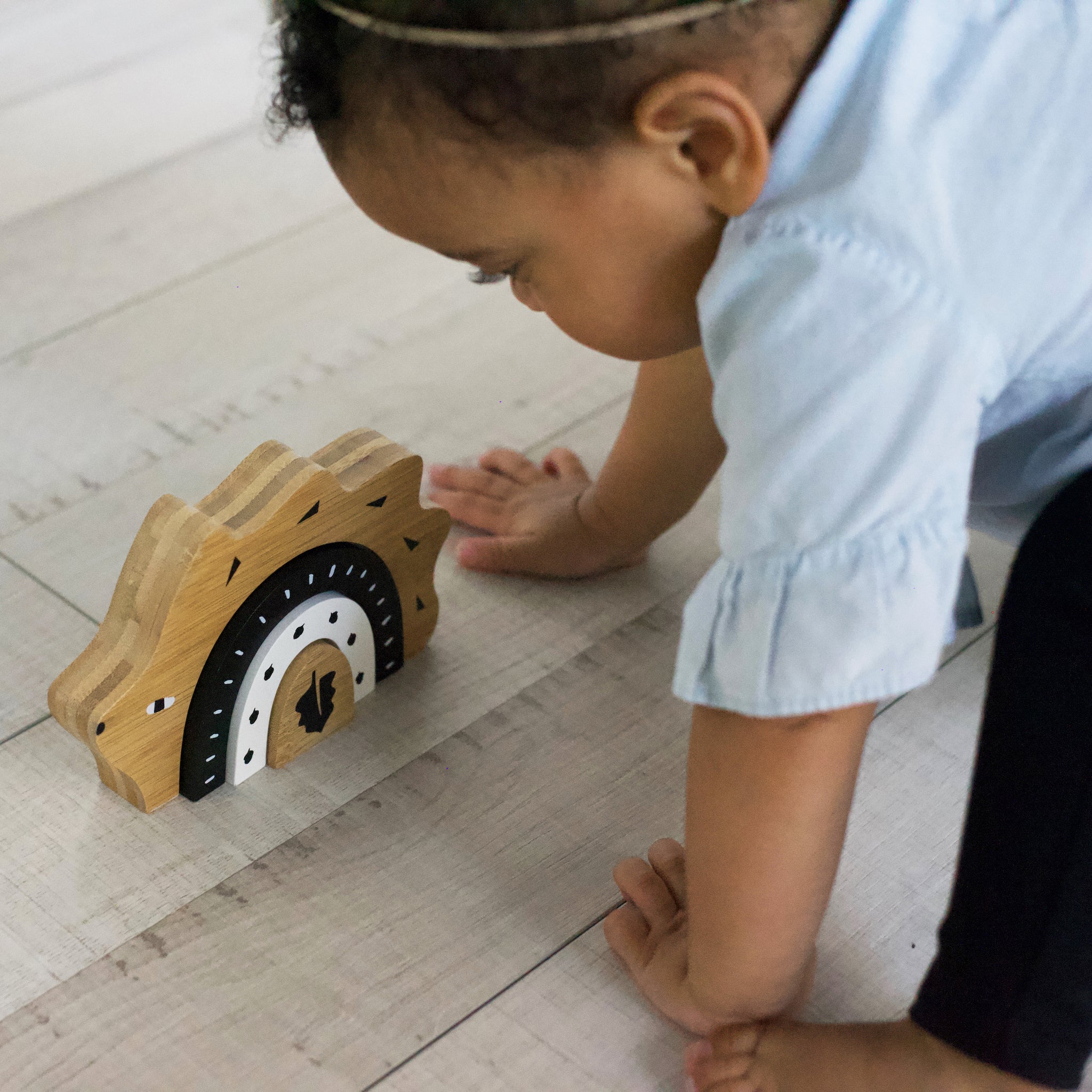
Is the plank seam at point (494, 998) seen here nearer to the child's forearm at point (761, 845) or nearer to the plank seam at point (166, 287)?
the child's forearm at point (761, 845)

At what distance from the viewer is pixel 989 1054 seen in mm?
561

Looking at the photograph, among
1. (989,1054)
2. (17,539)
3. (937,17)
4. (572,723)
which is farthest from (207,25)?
(989,1054)

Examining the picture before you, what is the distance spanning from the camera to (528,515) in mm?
903

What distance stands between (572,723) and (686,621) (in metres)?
0.25

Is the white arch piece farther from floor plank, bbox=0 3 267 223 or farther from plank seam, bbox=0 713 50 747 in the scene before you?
floor plank, bbox=0 3 267 223

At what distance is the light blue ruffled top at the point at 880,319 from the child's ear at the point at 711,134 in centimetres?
1

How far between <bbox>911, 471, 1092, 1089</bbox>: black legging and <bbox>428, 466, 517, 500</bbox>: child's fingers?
44 centimetres

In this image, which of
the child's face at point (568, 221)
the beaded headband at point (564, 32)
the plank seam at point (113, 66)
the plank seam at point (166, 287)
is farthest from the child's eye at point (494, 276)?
the plank seam at point (113, 66)

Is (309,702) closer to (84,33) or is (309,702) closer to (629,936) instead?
(629,936)

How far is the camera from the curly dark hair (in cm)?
47

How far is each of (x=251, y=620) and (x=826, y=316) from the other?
0.34 metres

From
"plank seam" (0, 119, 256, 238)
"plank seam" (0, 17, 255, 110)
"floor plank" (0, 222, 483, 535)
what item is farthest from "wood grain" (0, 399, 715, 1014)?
"plank seam" (0, 17, 255, 110)

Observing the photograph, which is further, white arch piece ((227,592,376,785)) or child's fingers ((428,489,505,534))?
child's fingers ((428,489,505,534))

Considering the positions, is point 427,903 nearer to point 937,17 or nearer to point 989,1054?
point 989,1054
